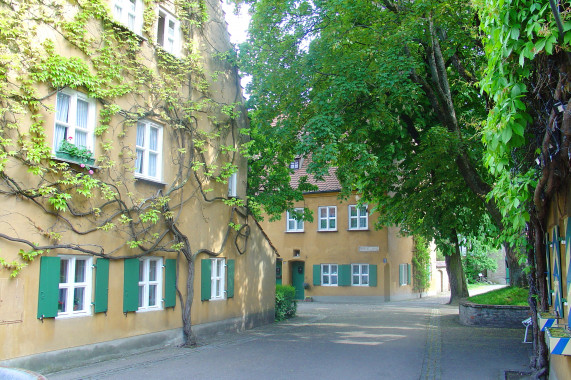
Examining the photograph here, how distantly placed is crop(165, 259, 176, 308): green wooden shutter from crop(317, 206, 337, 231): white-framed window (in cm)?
1928

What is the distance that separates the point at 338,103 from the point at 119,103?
5250mm

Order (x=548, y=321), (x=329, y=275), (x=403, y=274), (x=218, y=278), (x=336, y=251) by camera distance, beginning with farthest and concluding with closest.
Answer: (x=403, y=274)
(x=329, y=275)
(x=336, y=251)
(x=218, y=278)
(x=548, y=321)

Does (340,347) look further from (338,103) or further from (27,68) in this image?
(27,68)

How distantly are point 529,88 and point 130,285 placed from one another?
9050mm

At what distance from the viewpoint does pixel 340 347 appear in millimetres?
13461

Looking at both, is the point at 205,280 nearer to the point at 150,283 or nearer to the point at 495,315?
the point at 150,283

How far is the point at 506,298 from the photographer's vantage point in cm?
1852

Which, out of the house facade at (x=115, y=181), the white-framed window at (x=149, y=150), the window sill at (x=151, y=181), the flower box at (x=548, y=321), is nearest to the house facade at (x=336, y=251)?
the house facade at (x=115, y=181)

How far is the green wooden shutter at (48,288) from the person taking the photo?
9.55 meters

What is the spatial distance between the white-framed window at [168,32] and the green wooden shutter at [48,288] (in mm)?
6374

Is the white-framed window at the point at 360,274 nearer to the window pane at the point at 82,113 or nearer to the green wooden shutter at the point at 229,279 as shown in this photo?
the green wooden shutter at the point at 229,279

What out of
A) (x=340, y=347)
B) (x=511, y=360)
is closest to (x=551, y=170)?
(x=511, y=360)

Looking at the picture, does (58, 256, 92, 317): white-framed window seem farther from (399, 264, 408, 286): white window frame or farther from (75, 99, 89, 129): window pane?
(399, 264, 408, 286): white window frame

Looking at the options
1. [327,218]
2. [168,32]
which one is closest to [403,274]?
[327,218]
